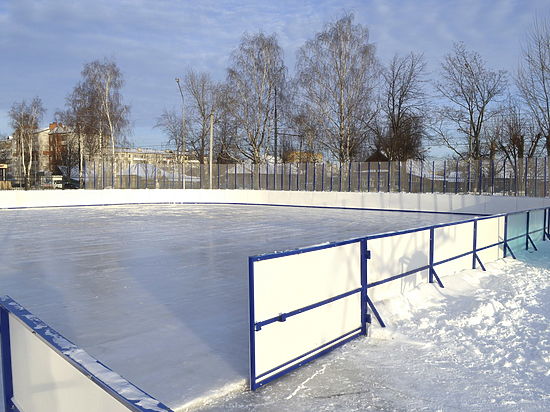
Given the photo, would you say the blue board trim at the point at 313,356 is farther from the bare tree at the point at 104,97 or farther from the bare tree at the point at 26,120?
the bare tree at the point at 26,120

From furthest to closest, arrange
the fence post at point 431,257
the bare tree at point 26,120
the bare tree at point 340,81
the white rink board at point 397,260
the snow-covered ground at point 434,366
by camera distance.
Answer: the bare tree at point 26,120
the bare tree at point 340,81
the fence post at point 431,257
the white rink board at point 397,260
the snow-covered ground at point 434,366

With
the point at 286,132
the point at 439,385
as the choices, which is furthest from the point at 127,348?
the point at 286,132

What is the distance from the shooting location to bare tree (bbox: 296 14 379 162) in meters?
36.0

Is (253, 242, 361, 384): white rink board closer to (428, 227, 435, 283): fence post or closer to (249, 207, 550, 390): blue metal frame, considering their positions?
(249, 207, 550, 390): blue metal frame

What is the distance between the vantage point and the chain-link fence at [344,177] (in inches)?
947

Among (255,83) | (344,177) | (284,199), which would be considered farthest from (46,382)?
(255,83)

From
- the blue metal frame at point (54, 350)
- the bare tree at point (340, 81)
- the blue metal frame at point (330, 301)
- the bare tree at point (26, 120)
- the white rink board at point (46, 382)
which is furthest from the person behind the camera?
the bare tree at point (26, 120)

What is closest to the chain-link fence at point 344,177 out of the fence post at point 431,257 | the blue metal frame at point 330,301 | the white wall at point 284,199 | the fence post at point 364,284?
the white wall at point 284,199

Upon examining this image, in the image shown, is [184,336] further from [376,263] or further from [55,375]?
[55,375]

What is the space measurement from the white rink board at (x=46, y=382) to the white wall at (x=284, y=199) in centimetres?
2392

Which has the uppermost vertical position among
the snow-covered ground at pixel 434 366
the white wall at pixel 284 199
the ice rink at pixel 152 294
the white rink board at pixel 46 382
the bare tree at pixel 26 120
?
the bare tree at pixel 26 120

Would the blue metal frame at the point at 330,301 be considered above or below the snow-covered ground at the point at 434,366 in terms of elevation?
above

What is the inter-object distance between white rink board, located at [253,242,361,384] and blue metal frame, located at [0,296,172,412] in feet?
6.40

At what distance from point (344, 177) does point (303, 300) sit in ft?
86.1
